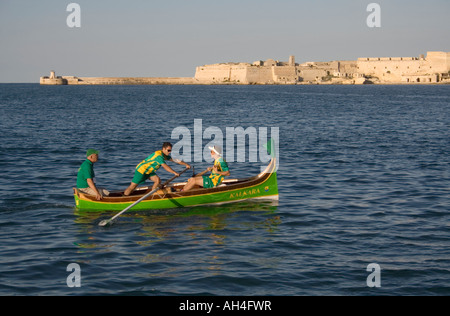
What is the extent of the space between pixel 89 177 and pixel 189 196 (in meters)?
2.80

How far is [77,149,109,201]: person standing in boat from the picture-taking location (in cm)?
1530

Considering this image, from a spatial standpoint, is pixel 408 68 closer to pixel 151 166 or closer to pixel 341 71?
pixel 341 71

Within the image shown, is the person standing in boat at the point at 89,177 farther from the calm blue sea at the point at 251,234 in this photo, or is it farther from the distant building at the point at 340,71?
the distant building at the point at 340,71

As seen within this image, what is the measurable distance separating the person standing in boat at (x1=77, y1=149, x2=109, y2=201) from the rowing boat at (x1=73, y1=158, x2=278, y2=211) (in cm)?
15

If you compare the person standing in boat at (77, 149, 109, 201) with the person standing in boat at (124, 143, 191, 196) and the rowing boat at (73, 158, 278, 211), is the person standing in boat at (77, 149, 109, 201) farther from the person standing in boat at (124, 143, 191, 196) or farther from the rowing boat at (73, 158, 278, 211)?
the person standing in boat at (124, 143, 191, 196)

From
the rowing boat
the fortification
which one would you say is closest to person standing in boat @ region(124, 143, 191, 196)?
the rowing boat

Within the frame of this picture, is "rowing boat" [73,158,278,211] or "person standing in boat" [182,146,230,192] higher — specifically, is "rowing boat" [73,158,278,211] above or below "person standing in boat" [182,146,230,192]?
below

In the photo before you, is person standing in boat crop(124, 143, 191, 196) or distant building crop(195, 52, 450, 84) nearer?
person standing in boat crop(124, 143, 191, 196)

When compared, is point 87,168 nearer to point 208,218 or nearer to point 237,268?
point 208,218

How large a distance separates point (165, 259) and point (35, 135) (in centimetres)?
2640

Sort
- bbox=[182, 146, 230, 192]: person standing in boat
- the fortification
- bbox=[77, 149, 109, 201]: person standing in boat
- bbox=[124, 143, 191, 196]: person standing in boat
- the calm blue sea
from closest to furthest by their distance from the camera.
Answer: the calm blue sea
bbox=[77, 149, 109, 201]: person standing in boat
bbox=[124, 143, 191, 196]: person standing in boat
bbox=[182, 146, 230, 192]: person standing in boat
the fortification

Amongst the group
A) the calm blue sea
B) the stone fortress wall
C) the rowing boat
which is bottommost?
the calm blue sea

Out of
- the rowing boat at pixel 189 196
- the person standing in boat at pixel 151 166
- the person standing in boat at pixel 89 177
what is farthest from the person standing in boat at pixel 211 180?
the person standing in boat at pixel 89 177

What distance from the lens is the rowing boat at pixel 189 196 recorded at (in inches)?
610
